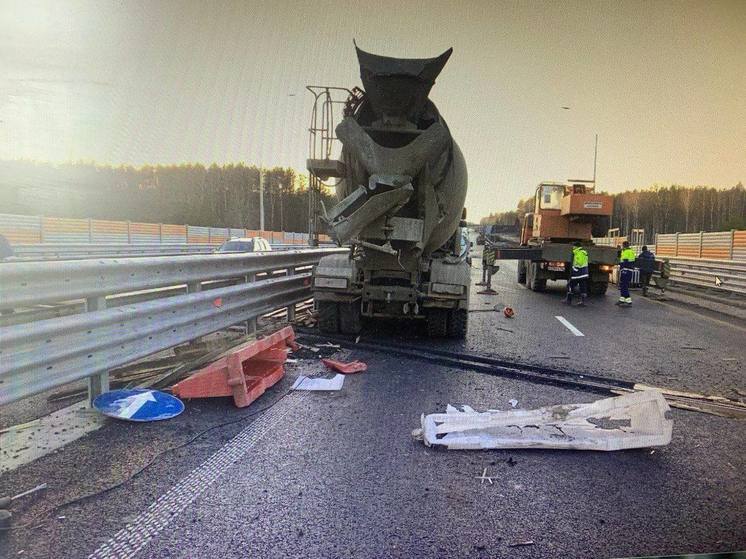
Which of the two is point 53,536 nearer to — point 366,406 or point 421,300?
point 366,406

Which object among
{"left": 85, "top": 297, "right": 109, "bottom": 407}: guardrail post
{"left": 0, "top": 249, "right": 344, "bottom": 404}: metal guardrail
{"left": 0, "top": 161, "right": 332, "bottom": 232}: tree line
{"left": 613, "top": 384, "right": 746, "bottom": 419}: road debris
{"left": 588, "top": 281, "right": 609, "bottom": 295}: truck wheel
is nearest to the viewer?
{"left": 0, "top": 249, "right": 344, "bottom": 404}: metal guardrail

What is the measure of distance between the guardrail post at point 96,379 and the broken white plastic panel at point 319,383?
5.33ft

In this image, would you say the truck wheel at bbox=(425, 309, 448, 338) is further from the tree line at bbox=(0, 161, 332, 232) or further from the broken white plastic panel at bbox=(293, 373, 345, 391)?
the tree line at bbox=(0, 161, 332, 232)

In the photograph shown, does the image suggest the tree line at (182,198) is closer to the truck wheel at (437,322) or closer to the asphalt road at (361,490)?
the truck wheel at (437,322)

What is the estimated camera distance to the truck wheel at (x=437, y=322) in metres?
7.22

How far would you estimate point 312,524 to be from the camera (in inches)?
92.9

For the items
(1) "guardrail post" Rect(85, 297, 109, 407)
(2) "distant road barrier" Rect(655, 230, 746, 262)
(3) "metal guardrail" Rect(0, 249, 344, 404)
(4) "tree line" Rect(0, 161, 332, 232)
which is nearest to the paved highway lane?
(3) "metal guardrail" Rect(0, 249, 344, 404)

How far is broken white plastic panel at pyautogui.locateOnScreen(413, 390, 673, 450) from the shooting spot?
332 centimetres

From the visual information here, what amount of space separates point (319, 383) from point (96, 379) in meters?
1.94

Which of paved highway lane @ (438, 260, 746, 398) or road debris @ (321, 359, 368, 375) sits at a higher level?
road debris @ (321, 359, 368, 375)

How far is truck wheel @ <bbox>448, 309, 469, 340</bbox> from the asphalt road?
2.64 metres

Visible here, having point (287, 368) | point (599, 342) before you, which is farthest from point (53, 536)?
point (599, 342)

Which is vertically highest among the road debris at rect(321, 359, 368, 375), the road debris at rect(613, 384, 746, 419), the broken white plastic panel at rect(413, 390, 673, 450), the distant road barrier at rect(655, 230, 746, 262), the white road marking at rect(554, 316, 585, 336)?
the distant road barrier at rect(655, 230, 746, 262)

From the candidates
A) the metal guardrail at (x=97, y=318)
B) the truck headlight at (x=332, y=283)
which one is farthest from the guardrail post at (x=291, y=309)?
the metal guardrail at (x=97, y=318)
